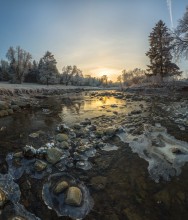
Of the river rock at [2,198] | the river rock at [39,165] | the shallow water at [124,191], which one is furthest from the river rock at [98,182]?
the river rock at [2,198]

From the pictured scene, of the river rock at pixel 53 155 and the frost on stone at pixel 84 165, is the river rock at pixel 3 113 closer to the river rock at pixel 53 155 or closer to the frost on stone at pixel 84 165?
the river rock at pixel 53 155

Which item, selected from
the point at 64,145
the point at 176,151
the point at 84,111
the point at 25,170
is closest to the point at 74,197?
the point at 25,170

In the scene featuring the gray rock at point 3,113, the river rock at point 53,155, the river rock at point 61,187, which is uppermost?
the gray rock at point 3,113

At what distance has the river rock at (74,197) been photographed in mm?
3262

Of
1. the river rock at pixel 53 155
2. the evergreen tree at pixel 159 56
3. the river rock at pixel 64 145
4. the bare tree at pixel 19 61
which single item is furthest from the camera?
the bare tree at pixel 19 61

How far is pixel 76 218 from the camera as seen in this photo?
302 centimetres

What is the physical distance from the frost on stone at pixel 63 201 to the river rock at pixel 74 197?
0.06 m

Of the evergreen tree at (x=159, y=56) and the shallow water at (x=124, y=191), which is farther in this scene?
the evergreen tree at (x=159, y=56)

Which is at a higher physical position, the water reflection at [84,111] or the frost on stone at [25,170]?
the water reflection at [84,111]

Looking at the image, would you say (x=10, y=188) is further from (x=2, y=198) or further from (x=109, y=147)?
(x=109, y=147)

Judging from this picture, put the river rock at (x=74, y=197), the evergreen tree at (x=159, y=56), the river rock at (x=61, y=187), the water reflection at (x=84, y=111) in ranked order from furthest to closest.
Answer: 1. the evergreen tree at (x=159, y=56)
2. the water reflection at (x=84, y=111)
3. the river rock at (x=61, y=187)
4. the river rock at (x=74, y=197)

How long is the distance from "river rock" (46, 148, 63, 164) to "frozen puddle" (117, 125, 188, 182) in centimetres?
218

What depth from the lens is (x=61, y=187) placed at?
3582 mm

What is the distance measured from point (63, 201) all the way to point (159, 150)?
3210 mm
